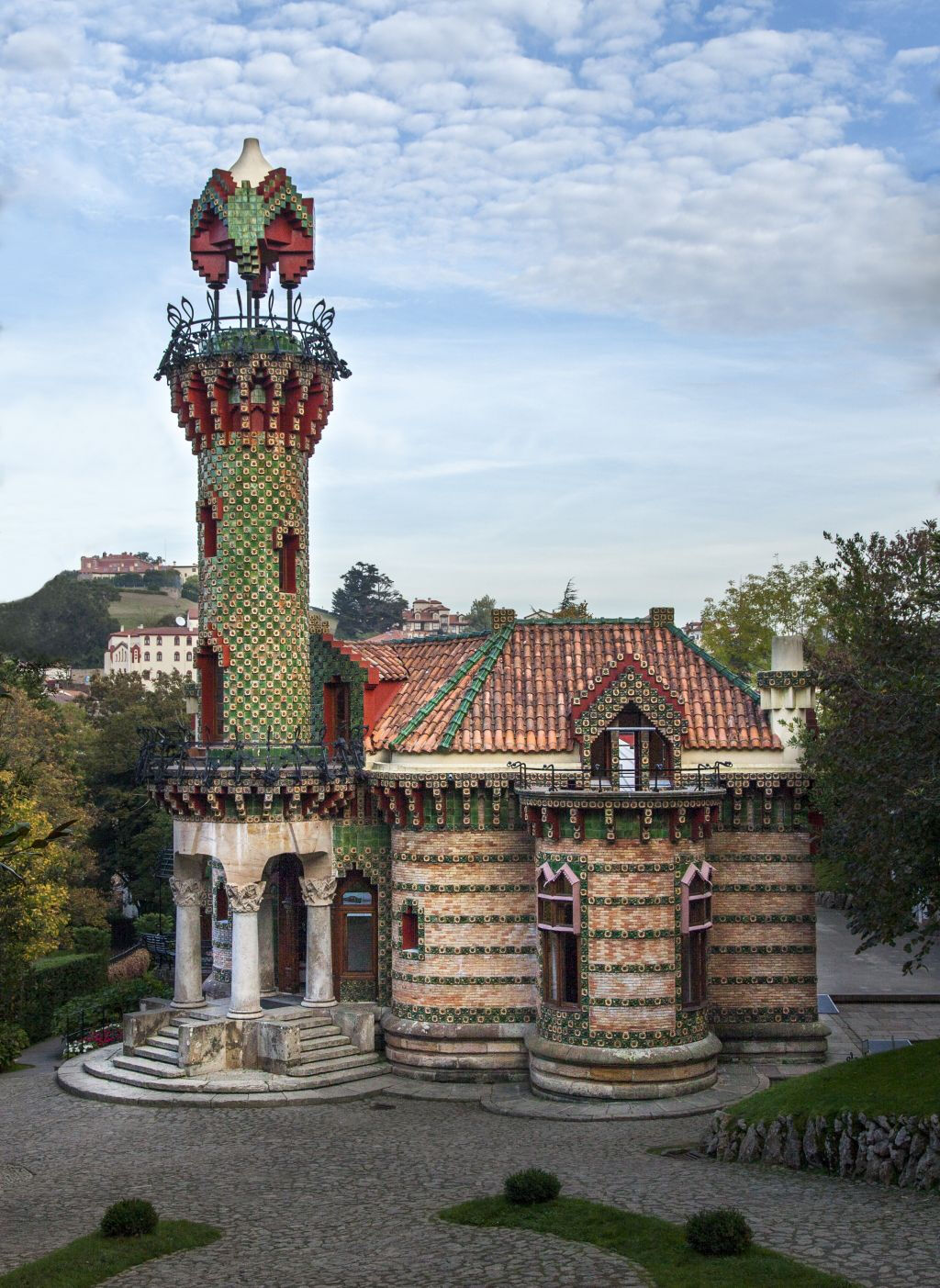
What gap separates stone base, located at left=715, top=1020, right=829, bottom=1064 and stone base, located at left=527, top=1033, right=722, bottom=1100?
1865 mm

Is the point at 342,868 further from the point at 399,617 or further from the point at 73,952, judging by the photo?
the point at 399,617

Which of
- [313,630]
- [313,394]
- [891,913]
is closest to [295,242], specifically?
[313,394]

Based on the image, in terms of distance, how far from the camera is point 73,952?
139ft

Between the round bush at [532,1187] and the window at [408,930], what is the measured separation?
9238 millimetres

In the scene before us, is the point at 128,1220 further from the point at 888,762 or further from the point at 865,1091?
the point at 888,762

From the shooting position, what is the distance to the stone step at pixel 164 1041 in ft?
94.7

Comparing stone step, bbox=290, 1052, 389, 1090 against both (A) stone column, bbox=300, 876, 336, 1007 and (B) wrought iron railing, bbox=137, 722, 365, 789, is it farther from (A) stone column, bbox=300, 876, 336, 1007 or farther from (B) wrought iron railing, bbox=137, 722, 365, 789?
(B) wrought iron railing, bbox=137, 722, 365, 789

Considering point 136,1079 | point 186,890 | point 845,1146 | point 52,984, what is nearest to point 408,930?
point 186,890

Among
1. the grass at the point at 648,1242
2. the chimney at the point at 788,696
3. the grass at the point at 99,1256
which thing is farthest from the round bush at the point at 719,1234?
the chimney at the point at 788,696

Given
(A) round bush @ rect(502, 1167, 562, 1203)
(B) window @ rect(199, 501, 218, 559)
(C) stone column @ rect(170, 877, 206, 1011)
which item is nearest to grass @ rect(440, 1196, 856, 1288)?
(A) round bush @ rect(502, 1167, 562, 1203)

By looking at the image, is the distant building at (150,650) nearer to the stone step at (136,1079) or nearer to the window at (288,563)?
the window at (288,563)

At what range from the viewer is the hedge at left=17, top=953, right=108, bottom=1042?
36062mm

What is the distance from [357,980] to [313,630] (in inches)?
302

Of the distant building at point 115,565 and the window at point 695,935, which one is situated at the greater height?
the distant building at point 115,565
